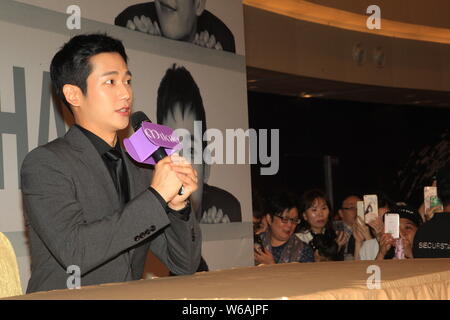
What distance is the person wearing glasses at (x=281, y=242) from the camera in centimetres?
438

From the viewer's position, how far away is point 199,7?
3.71 m

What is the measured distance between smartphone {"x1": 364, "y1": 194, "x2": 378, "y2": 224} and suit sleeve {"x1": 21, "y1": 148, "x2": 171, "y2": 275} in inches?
134

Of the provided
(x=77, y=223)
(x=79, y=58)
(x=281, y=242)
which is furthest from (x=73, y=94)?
(x=281, y=242)

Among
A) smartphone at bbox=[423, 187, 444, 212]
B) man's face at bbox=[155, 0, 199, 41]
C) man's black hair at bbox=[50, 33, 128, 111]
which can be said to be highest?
man's face at bbox=[155, 0, 199, 41]

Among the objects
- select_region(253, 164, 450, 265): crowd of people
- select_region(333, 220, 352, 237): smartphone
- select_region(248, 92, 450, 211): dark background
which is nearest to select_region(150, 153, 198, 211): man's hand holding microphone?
select_region(253, 164, 450, 265): crowd of people

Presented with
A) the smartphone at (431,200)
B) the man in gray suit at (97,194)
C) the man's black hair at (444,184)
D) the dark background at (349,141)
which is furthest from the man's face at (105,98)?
the dark background at (349,141)

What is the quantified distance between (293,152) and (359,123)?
1.15 m

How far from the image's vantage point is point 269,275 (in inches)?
64.3

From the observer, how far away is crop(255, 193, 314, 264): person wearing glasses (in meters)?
4.38

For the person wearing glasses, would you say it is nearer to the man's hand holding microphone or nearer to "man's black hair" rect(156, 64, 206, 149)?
"man's black hair" rect(156, 64, 206, 149)

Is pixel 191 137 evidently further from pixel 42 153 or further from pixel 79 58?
pixel 42 153

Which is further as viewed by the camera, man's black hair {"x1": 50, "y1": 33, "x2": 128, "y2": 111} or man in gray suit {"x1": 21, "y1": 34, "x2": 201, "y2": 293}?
man's black hair {"x1": 50, "y1": 33, "x2": 128, "y2": 111}
